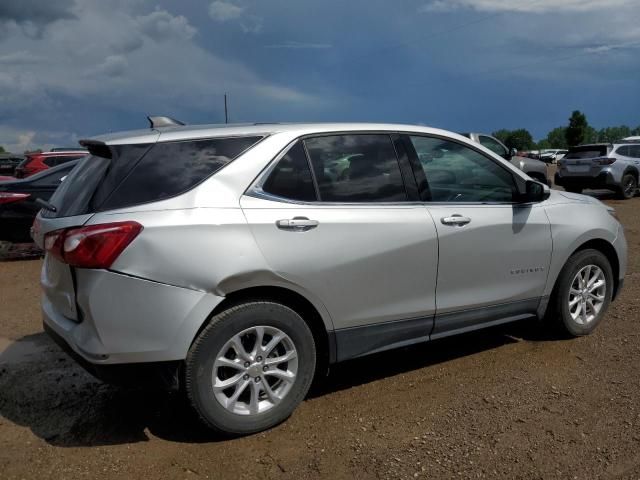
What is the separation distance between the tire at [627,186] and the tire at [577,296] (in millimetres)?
13079

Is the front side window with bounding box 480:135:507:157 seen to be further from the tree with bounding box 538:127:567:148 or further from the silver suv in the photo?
the tree with bounding box 538:127:567:148

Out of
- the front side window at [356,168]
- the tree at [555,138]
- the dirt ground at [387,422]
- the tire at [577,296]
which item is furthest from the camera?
the tree at [555,138]

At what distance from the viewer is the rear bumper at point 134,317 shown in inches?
113

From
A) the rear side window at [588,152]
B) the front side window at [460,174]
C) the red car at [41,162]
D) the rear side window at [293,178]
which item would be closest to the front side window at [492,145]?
the rear side window at [588,152]

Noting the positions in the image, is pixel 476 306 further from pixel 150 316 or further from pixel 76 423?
pixel 76 423

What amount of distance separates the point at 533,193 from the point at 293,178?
6.35 ft

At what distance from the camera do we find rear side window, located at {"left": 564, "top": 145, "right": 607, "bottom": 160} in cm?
1642

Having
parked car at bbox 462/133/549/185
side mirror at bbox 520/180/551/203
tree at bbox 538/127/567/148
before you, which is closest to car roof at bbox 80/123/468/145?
side mirror at bbox 520/180/551/203

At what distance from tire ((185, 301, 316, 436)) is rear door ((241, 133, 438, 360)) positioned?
23cm

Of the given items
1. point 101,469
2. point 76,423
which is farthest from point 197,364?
point 76,423

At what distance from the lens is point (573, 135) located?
87.6 meters

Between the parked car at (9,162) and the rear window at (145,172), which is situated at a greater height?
the rear window at (145,172)

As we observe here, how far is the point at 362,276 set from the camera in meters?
3.49

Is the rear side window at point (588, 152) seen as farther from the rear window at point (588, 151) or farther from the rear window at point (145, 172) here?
the rear window at point (145, 172)
